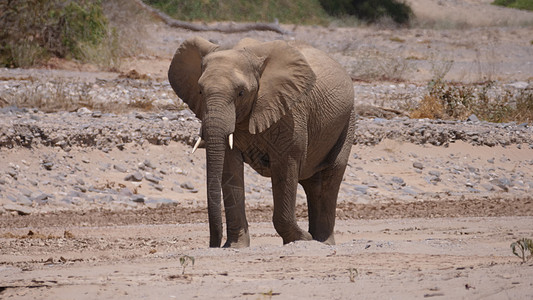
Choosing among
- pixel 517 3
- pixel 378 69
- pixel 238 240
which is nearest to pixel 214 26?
pixel 378 69

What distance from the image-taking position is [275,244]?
10.1m

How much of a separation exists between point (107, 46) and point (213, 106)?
19644 mm

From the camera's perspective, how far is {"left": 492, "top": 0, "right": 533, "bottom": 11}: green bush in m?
58.6

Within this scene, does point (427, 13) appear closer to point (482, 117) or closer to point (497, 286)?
point (482, 117)

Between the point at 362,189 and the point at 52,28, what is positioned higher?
the point at 362,189

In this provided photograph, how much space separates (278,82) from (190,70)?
99 cm

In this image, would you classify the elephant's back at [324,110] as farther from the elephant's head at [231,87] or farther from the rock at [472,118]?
the rock at [472,118]

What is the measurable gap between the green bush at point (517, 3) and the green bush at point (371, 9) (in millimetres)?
12532

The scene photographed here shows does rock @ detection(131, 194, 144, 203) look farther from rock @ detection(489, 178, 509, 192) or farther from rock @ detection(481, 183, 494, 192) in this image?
rock @ detection(489, 178, 509, 192)

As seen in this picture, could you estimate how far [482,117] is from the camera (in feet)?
68.4

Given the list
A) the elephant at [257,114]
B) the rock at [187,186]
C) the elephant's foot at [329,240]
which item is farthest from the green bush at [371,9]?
the elephant at [257,114]

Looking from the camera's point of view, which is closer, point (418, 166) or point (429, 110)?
point (418, 166)

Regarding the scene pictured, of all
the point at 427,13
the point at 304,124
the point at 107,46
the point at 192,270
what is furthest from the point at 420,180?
the point at 427,13

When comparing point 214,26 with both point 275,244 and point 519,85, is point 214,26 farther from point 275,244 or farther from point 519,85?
point 275,244
